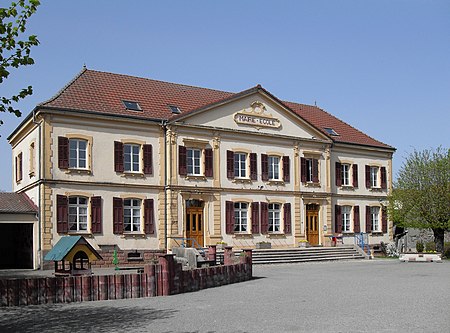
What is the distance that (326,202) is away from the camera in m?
36.2

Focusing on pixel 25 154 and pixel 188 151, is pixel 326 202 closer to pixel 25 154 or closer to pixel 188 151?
pixel 188 151

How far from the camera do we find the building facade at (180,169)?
27.3m

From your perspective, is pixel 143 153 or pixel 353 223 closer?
pixel 143 153

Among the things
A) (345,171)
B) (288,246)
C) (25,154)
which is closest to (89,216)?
(25,154)

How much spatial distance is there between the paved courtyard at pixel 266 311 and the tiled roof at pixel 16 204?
11.6 metres

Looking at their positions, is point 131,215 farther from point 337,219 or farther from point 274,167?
point 337,219

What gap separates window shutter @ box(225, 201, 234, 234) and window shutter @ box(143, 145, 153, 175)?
448 cm

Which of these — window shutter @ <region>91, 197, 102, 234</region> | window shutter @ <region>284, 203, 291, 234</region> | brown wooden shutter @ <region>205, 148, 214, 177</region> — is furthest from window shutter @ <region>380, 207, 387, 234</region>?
window shutter @ <region>91, 197, 102, 234</region>

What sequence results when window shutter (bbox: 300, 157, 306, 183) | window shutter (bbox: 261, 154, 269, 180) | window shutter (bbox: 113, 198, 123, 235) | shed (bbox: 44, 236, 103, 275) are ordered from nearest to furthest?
shed (bbox: 44, 236, 103, 275) → window shutter (bbox: 113, 198, 123, 235) → window shutter (bbox: 261, 154, 269, 180) → window shutter (bbox: 300, 157, 306, 183)

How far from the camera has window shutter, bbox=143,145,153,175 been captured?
29.5 metres

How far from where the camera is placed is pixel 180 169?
99.3 ft

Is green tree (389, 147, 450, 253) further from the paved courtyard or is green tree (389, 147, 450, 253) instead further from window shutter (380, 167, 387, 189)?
the paved courtyard

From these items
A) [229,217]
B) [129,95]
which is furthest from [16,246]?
[229,217]

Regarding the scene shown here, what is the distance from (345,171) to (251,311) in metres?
25.8
